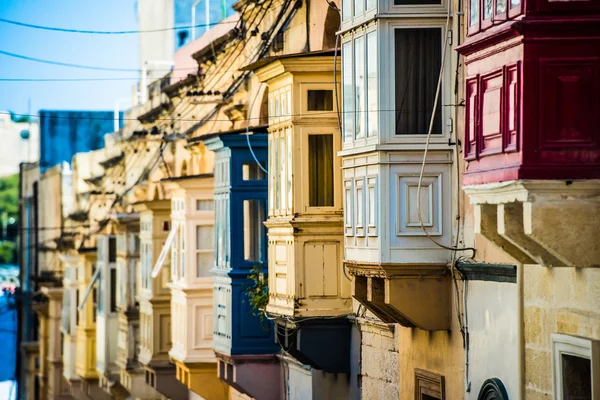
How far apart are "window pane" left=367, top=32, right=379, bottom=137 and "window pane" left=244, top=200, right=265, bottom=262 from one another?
→ 714 centimetres

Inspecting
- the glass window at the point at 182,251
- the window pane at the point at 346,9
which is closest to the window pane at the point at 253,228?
the glass window at the point at 182,251

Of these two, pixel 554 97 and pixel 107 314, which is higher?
pixel 554 97

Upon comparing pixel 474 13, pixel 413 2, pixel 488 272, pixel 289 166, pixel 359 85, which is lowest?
pixel 488 272

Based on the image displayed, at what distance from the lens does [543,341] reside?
14211 mm

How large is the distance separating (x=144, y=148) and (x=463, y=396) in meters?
23.8

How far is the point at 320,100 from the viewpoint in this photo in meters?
20.8

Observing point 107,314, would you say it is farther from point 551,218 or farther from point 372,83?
point 551,218

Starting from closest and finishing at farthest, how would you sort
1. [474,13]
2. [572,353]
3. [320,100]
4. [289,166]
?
1. [572,353]
2. [474,13]
3. [320,100]
4. [289,166]

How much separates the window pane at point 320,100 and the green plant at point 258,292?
3.48m

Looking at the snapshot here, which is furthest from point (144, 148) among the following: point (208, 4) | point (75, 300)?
point (75, 300)

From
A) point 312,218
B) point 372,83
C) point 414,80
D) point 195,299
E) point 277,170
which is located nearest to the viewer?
point 414,80

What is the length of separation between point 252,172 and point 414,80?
7462mm

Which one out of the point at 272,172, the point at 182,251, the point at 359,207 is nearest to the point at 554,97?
the point at 359,207

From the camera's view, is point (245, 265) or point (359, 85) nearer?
point (359, 85)
